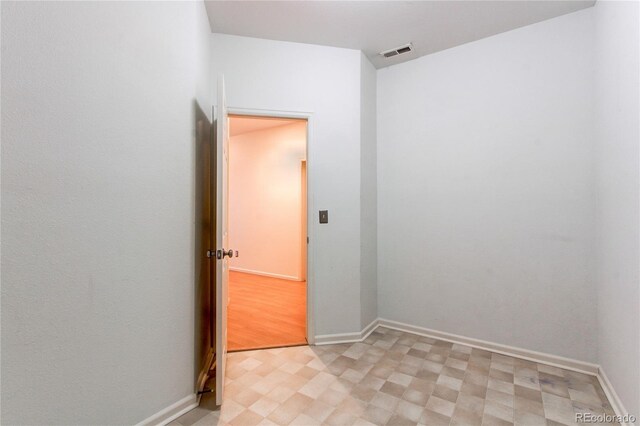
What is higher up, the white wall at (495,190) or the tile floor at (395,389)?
the white wall at (495,190)

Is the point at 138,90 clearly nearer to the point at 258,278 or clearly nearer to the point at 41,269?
the point at 41,269

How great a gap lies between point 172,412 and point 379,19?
10.4 feet

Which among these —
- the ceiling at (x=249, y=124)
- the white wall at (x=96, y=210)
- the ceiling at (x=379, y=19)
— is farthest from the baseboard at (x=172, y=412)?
the ceiling at (x=249, y=124)

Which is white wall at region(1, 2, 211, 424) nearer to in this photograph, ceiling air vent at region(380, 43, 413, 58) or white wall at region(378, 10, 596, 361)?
ceiling air vent at region(380, 43, 413, 58)

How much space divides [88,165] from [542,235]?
310cm

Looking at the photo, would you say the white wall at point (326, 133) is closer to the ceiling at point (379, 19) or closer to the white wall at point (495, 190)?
the ceiling at point (379, 19)

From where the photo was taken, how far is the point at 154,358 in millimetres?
1658

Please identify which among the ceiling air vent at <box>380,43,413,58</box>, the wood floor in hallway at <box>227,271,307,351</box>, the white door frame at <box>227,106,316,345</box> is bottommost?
the wood floor in hallway at <box>227,271,307,351</box>

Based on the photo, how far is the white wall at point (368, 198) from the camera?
9.70 feet

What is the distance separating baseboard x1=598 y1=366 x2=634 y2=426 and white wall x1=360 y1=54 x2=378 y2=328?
5.82 ft

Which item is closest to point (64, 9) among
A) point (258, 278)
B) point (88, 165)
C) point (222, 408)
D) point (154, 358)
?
point (88, 165)

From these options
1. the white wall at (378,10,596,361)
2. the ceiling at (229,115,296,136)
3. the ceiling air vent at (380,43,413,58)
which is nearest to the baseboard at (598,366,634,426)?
the white wall at (378,10,596,361)

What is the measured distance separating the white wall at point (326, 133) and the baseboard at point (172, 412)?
3.91 feet

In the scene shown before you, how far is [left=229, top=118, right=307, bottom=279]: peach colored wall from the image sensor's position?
5504 mm
